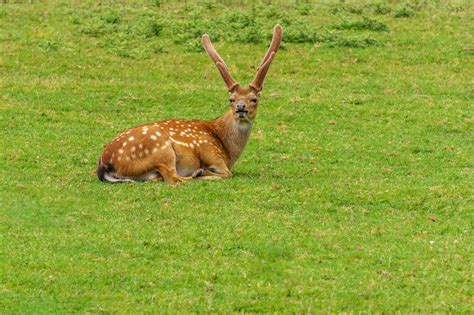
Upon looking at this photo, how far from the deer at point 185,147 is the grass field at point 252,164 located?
0.35 meters

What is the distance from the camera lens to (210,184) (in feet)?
46.4

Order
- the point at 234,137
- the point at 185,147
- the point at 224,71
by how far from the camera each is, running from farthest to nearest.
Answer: the point at 224,71 < the point at 234,137 < the point at 185,147

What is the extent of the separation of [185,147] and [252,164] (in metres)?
1.82

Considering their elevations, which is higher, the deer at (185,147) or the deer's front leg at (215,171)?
the deer at (185,147)

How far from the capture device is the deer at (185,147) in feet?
46.5

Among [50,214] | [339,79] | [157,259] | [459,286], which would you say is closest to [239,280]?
[157,259]

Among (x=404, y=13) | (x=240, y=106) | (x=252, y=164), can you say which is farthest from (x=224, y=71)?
(x=404, y=13)

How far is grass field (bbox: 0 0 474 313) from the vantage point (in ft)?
33.2

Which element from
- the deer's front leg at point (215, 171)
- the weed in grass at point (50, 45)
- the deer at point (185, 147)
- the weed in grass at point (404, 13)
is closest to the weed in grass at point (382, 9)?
the weed in grass at point (404, 13)

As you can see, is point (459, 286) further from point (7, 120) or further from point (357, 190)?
point (7, 120)

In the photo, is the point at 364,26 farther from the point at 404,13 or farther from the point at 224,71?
the point at 224,71

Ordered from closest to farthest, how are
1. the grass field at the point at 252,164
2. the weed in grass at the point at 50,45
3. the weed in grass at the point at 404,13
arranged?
the grass field at the point at 252,164, the weed in grass at the point at 50,45, the weed in grass at the point at 404,13

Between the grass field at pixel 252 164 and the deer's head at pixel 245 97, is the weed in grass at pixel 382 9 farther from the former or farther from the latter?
the deer's head at pixel 245 97

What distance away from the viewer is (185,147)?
14.6 metres
